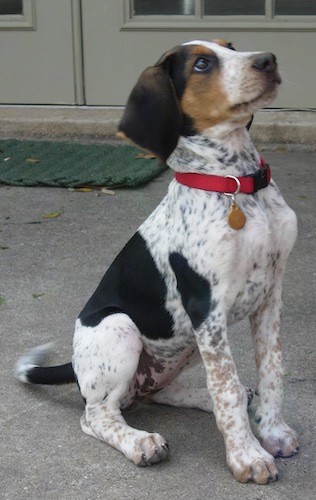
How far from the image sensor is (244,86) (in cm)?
338

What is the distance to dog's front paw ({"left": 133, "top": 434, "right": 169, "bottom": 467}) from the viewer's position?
11.8 feet

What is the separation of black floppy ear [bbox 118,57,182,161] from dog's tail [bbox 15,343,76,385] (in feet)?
3.53

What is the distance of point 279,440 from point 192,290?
2.11ft

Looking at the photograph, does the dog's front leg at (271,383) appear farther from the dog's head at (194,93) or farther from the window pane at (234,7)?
the window pane at (234,7)

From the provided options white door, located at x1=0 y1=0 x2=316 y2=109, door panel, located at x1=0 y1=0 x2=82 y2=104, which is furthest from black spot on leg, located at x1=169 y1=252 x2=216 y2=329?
door panel, located at x1=0 y1=0 x2=82 y2=104

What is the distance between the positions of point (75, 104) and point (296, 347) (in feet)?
13.2

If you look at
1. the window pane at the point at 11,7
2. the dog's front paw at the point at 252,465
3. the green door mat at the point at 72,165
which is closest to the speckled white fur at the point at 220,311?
the dog's front paw at the point at 252,465

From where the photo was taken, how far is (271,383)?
12.1ft

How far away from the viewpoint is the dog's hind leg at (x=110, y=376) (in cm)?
371

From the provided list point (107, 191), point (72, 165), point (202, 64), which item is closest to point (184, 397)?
point (202, 64)

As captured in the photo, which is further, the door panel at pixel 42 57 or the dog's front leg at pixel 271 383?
the door panel at pixel 42 57

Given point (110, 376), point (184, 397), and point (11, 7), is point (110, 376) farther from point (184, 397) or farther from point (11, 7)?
point (11, 7)

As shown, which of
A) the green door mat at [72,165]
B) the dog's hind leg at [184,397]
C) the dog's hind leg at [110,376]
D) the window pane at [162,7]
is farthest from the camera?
the window pane at [162,7]

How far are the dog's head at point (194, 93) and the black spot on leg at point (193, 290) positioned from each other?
0.38 metres
